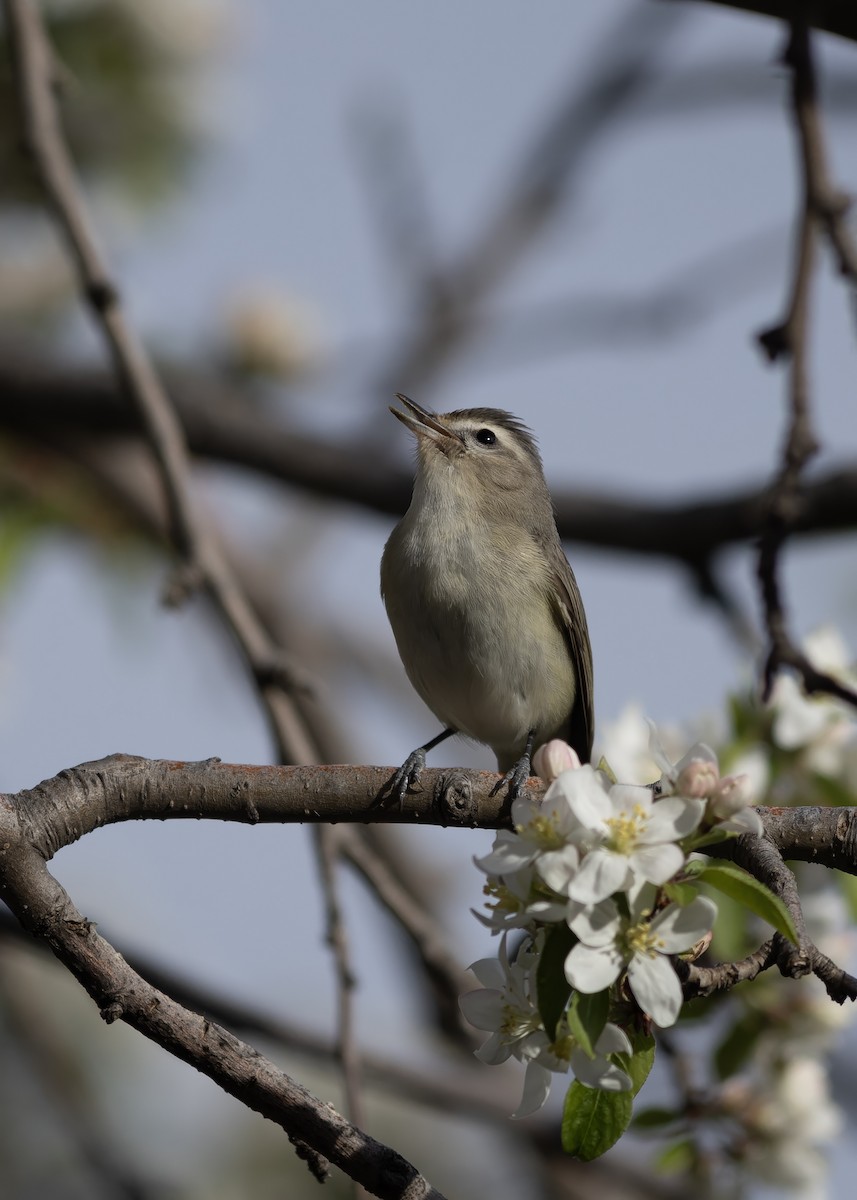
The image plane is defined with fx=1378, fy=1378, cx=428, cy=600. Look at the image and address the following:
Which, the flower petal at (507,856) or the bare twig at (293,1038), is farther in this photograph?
the bare twig at (293,1038)

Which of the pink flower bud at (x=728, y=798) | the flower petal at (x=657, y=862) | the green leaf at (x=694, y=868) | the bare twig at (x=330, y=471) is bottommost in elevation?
the flower petal at (x=657, y=862)

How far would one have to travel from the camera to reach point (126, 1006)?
2398mm

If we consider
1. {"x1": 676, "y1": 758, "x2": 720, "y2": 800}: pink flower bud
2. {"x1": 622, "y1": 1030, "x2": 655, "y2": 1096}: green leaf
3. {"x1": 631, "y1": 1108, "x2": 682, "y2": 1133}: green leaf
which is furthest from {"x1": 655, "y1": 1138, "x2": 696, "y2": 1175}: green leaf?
{"x1": 676, "y1": 758, "x2": 720, "y2": 800}: pink flower bud

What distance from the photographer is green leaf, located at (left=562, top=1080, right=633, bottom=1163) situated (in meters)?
2.38

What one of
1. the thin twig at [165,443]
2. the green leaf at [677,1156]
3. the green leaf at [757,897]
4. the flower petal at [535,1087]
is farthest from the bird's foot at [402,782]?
the green leaf at [677,1156]

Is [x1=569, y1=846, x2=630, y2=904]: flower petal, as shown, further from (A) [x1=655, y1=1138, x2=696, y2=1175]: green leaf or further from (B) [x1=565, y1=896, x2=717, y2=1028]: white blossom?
(A) [x1=655, y1=1138, x2=696, y2=1175]: green leaf

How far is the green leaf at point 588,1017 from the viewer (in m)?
2.23

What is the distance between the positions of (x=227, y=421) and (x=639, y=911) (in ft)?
16.9

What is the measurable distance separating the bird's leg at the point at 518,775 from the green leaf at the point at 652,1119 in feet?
3.44

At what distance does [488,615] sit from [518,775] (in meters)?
0.86

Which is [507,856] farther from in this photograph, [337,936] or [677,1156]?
[677,1156]

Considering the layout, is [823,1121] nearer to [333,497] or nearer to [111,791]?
[111,791]

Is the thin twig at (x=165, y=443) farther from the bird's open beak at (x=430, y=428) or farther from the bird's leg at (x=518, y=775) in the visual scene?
the bird's open beak at (x=430, y=428)

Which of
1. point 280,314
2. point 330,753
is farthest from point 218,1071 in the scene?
point 280,314
